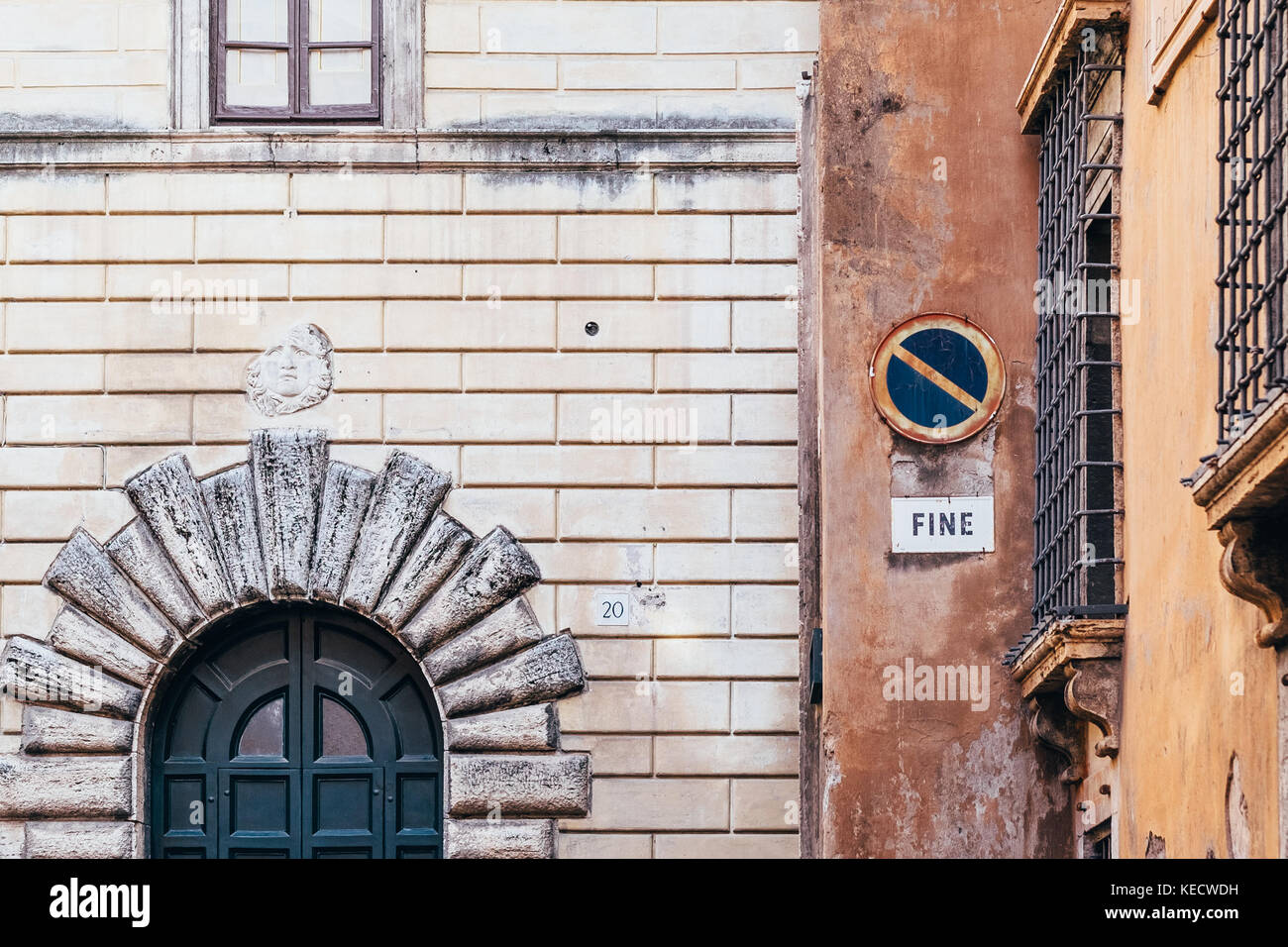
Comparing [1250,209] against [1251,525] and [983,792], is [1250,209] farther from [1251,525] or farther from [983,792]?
[983,792]

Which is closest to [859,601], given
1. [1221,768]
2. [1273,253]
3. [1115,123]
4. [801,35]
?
[1115,123]

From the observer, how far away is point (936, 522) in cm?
932

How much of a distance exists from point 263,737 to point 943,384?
16.5ft

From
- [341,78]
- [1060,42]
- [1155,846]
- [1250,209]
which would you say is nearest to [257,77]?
[341,78]

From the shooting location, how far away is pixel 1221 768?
6.32 m

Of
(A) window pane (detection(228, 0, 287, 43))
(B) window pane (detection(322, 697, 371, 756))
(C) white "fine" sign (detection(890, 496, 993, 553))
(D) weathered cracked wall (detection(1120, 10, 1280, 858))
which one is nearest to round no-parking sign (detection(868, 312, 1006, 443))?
(C) white "fine" sign (detection(890, 496, 993, 553))

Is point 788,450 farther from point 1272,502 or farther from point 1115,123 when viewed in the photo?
point 1272,502

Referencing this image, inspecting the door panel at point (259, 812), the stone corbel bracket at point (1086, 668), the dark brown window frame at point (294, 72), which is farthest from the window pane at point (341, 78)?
the stone corbel bracket at point (1086, 668)

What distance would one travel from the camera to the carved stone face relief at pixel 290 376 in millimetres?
12633

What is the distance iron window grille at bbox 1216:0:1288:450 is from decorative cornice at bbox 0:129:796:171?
6.53 metres

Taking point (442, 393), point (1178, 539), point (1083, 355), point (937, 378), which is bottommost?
point (1178, 539)

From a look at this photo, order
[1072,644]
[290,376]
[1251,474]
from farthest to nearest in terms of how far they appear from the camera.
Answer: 1. [290,376]
2. [1072,644]
3. [1251,474]

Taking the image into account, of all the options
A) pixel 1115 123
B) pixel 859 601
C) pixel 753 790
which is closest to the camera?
pixel 1115 123

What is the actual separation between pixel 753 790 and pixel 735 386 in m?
2.19
